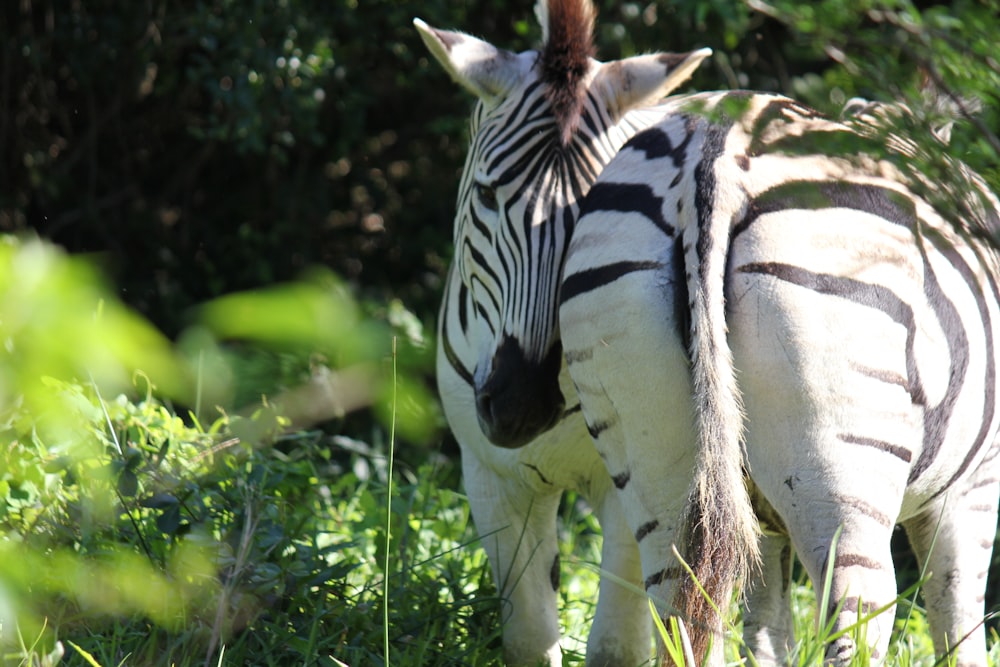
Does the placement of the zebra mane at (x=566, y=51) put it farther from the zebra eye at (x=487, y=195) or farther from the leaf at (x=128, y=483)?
the leaf at (x=128, y=483)

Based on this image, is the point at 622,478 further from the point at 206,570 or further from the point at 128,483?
the point at 128,483

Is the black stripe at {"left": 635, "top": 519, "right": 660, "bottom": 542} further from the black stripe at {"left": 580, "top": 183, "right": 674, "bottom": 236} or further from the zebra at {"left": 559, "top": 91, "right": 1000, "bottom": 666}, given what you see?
the black stripe at {"left": 580, "top": 183, "right": 674, "bottom": 236}

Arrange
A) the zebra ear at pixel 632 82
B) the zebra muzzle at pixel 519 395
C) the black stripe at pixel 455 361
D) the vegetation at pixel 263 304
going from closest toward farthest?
the vegetation at pixel 263 304
the zebra muzzle at pixel 519 395
the zebra ear at pixel 632 82
the black stripe at pixel 455 361

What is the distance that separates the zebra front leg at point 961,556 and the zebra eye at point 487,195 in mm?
1317

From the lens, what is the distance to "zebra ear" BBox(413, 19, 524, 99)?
2.72 m

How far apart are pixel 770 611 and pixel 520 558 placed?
0.78 metres

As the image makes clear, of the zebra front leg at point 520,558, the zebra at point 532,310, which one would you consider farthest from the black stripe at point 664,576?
the zebra front leg at point 520,558

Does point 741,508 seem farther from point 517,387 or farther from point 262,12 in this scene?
point 262,12

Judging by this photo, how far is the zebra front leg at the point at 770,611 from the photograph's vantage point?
3094mm

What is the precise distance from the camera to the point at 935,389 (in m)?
A: 2.06

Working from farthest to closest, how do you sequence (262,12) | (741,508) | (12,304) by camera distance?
(262,12), (741,508), (12,304)

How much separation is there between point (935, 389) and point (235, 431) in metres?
2.02

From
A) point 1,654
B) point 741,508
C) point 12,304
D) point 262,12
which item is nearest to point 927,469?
point 741,508

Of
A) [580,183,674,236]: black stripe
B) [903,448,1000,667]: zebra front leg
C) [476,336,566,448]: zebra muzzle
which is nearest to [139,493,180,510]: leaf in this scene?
[476,336,566,448]: zebra muzzle
